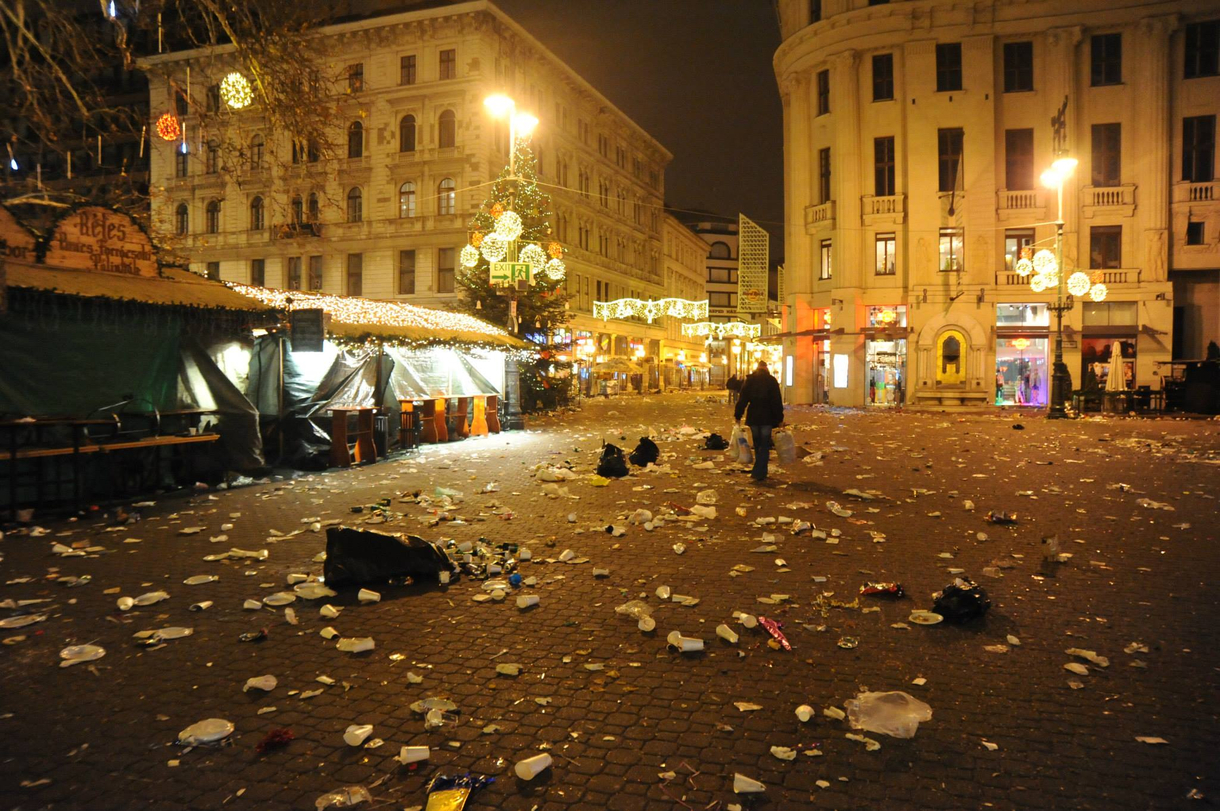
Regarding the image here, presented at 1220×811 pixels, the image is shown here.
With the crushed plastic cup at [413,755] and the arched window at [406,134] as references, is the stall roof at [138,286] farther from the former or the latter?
the arched window at [406,134]

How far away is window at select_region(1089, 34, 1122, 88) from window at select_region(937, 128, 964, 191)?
682 centimetres

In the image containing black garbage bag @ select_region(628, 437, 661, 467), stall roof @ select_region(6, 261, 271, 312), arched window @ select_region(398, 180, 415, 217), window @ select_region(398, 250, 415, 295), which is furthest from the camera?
window @ select_region(398, 250, 415, 295)

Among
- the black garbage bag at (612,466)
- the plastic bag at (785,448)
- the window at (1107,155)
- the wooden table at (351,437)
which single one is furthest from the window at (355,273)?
the window at (1107,155)

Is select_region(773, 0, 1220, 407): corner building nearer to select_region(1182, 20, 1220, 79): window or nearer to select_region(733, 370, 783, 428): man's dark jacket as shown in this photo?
select_region(1182, 20, 1220, 79): window

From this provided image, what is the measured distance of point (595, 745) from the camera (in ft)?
11.0

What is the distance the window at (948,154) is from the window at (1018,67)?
3492mm

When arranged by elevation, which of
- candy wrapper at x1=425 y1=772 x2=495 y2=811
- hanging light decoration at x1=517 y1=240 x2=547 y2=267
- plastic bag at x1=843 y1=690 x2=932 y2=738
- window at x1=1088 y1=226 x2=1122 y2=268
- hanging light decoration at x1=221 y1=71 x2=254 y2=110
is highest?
window at x1=1088 y1=226 x2=1122 y2=268

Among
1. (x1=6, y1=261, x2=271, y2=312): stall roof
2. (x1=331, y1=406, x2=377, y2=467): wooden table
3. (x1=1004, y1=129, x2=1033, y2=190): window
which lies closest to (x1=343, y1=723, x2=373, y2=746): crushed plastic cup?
(x1=6, y1=261, x2=271, y2=312): stall roof

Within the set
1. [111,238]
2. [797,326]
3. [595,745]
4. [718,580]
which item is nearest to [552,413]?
[797,326]

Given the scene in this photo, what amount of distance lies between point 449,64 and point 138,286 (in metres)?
36.3

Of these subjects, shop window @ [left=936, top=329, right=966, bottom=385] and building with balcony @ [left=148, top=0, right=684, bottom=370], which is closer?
shop window @ [left=936, top=329, right=966, bottom=385]

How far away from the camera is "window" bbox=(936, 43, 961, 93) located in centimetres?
3556

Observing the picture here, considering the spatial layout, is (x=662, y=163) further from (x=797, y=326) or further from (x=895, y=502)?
(x=895, y=502)

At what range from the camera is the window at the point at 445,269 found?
140 feet
